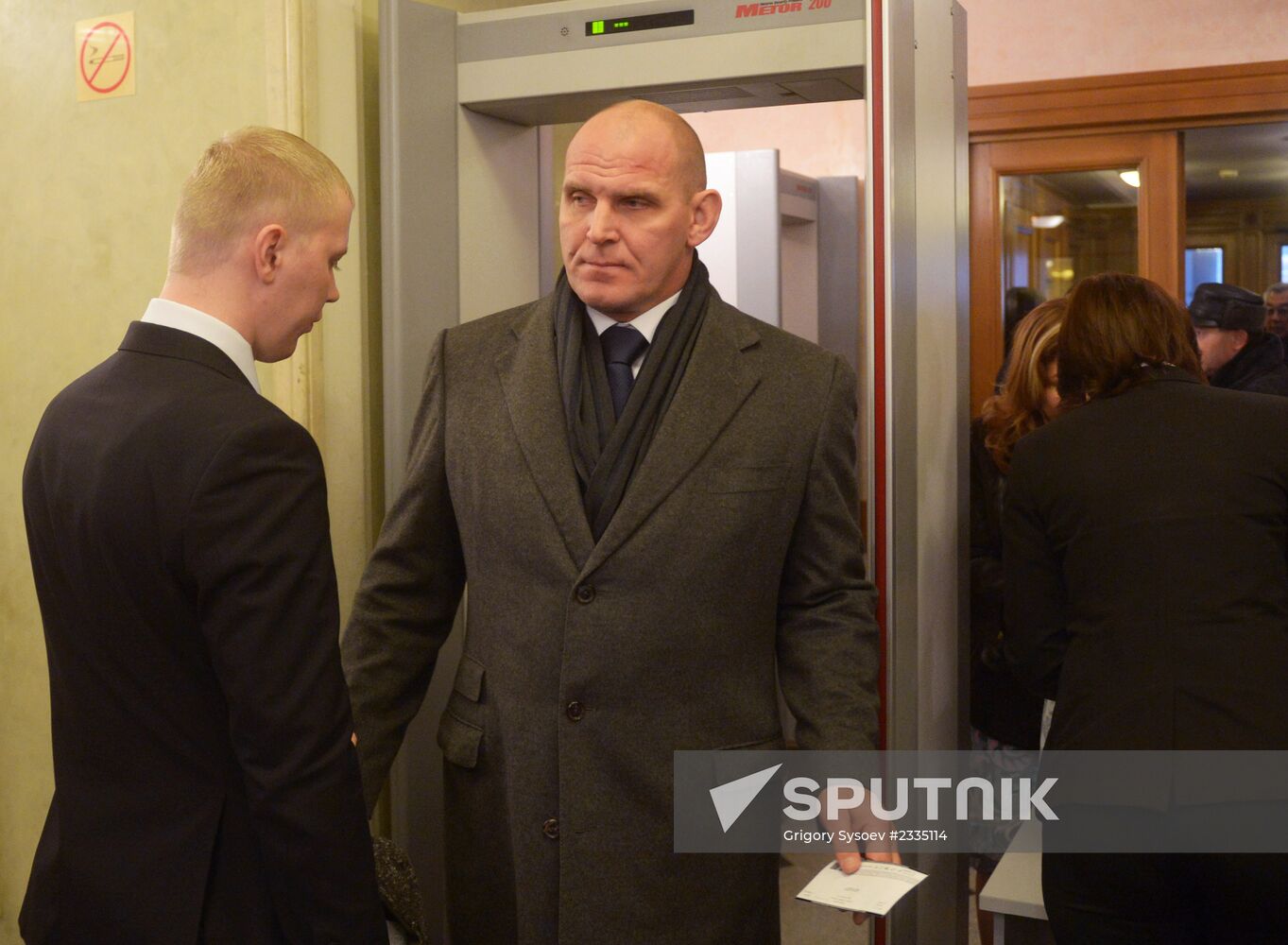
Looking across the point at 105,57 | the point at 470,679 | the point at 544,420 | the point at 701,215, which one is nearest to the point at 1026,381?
the point at 701,215

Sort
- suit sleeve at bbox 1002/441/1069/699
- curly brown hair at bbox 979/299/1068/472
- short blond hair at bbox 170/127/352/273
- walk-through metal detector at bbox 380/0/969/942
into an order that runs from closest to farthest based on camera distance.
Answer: short blond hair at bbox 170/127/352/273 < walk-through metal detector at bbox 380/0/969/942 < suit sleeve at bbox 1002/441/1069/699 < curly brown hair at bbox 979/299/1068/472

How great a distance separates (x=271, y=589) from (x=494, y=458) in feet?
1.63

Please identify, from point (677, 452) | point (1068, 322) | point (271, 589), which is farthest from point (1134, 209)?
point (271, 589)

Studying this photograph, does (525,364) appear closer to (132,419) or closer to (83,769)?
(132,419)

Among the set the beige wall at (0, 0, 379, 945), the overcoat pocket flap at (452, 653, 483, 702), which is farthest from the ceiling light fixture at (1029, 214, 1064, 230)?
the overcoat pocket flap at (452, 653, 483, 702)

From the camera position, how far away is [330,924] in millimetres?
1204

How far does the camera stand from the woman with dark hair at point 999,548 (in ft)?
8.18

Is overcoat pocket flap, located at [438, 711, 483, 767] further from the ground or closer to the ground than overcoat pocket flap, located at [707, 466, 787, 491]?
closer to the ground

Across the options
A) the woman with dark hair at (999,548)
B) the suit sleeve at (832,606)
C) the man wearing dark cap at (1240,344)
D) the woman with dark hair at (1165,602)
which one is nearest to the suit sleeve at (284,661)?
the suit sleeve at (832,606)

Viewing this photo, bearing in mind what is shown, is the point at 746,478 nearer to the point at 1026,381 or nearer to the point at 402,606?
the point at 402,606

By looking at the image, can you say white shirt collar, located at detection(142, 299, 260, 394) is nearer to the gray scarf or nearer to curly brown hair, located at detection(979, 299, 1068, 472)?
the gray scarf

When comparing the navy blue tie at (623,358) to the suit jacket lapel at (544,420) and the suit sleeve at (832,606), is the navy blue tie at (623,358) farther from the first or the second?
the suit sleeve at (832,606)

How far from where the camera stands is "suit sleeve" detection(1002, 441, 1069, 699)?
1.92 metres

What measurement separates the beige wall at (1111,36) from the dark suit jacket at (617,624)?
9.06ft
